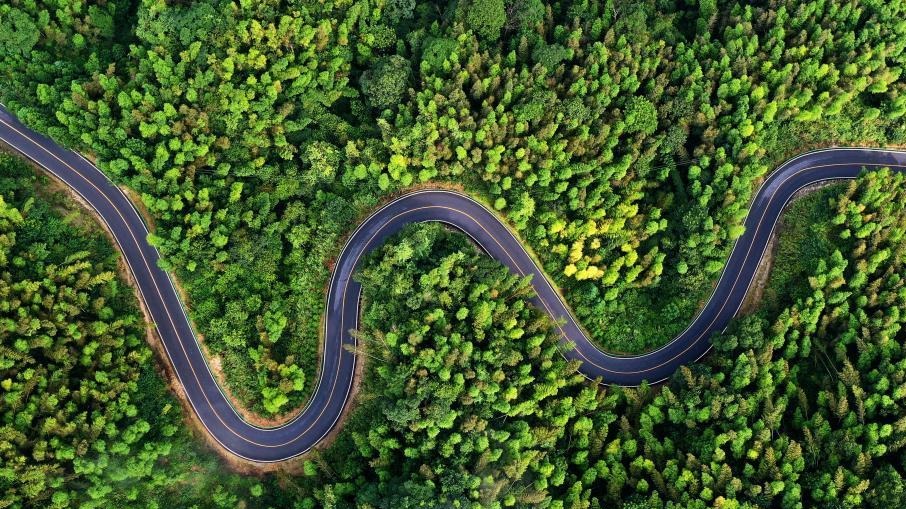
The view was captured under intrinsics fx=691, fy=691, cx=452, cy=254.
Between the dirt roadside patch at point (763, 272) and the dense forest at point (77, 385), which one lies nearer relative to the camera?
the dense forest at point (77, 385)

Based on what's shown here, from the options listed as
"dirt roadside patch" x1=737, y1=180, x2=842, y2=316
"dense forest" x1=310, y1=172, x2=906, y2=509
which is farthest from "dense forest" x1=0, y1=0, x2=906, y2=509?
"dirt roadside patch" x1=737, y1=180, x2=842, y2=316

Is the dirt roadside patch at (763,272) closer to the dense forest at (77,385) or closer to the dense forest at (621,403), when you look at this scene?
the dense forest at (621,403)

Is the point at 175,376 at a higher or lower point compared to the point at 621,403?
lower

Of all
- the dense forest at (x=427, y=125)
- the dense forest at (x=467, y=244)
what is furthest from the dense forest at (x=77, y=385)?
the dense forest at (x=427, y=125)

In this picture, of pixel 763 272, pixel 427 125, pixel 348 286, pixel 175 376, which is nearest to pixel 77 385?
pixel 175 376

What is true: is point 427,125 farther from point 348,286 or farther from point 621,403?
point 621,403

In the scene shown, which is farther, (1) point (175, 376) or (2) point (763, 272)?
(2) point (763, 272)
